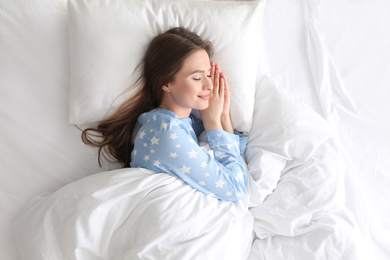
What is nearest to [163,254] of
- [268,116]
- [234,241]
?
[234,241]

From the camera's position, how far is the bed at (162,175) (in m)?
1.10

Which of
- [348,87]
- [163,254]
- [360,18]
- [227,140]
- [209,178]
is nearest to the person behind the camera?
[163,254]

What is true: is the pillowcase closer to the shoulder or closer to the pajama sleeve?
the pajama sleeve

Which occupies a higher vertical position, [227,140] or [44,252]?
[227,140]

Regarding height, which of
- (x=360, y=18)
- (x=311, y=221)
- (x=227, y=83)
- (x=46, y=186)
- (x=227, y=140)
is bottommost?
(x=311, y=221)

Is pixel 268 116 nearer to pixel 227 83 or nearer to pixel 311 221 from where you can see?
pixel 227 83

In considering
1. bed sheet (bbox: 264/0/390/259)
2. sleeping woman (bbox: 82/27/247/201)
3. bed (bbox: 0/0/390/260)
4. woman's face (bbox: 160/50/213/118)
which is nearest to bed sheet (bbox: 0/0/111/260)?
bed (bbox: 0/0/390/260)

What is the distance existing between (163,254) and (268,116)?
0.61 meters

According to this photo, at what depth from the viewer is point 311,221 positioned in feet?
4.02

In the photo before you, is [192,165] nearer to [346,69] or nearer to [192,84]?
[192,84]

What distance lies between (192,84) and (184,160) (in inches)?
10.1

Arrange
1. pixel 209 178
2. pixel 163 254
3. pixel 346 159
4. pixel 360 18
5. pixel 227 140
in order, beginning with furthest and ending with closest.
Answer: pixel 360 18, pixel 346 159, pixel 227 140, pixel 209 178, pixel 163 254

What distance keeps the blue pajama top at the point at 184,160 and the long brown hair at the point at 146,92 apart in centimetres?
10

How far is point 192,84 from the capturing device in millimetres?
1243
